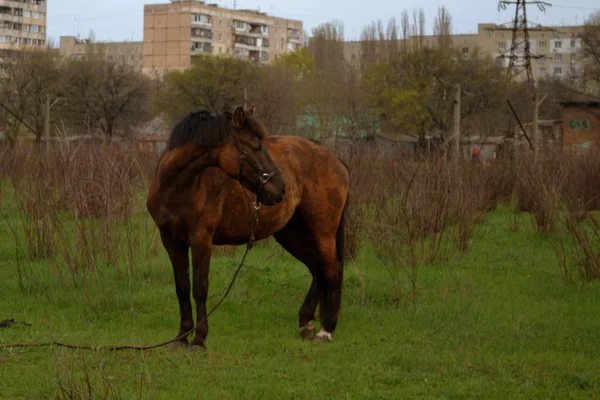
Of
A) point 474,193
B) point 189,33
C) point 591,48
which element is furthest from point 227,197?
point 189,33

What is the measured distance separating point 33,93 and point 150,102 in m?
8.33

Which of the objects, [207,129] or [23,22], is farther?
[23,22]

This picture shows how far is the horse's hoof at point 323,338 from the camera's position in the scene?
757 centimetres

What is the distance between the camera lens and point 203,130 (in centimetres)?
694

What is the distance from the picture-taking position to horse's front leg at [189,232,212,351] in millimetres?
6984

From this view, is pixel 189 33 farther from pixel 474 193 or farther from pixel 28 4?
pixel 474 193

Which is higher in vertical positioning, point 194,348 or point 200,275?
point 200,275

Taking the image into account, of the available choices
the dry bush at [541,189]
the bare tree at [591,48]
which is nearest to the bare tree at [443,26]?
the bare tree at [591,48]

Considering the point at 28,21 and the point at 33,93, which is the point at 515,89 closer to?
the point at 33,93

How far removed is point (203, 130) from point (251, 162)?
45 centimetres

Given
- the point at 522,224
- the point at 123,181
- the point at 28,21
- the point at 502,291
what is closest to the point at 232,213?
the point at 123,181

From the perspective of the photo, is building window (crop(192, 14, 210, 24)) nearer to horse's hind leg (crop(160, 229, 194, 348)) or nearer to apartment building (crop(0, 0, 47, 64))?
apartment building (crop(0, 0, 47, 64))

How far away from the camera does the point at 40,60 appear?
56.5m

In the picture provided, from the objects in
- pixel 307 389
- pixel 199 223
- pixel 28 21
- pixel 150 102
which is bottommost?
pixel 307 389
